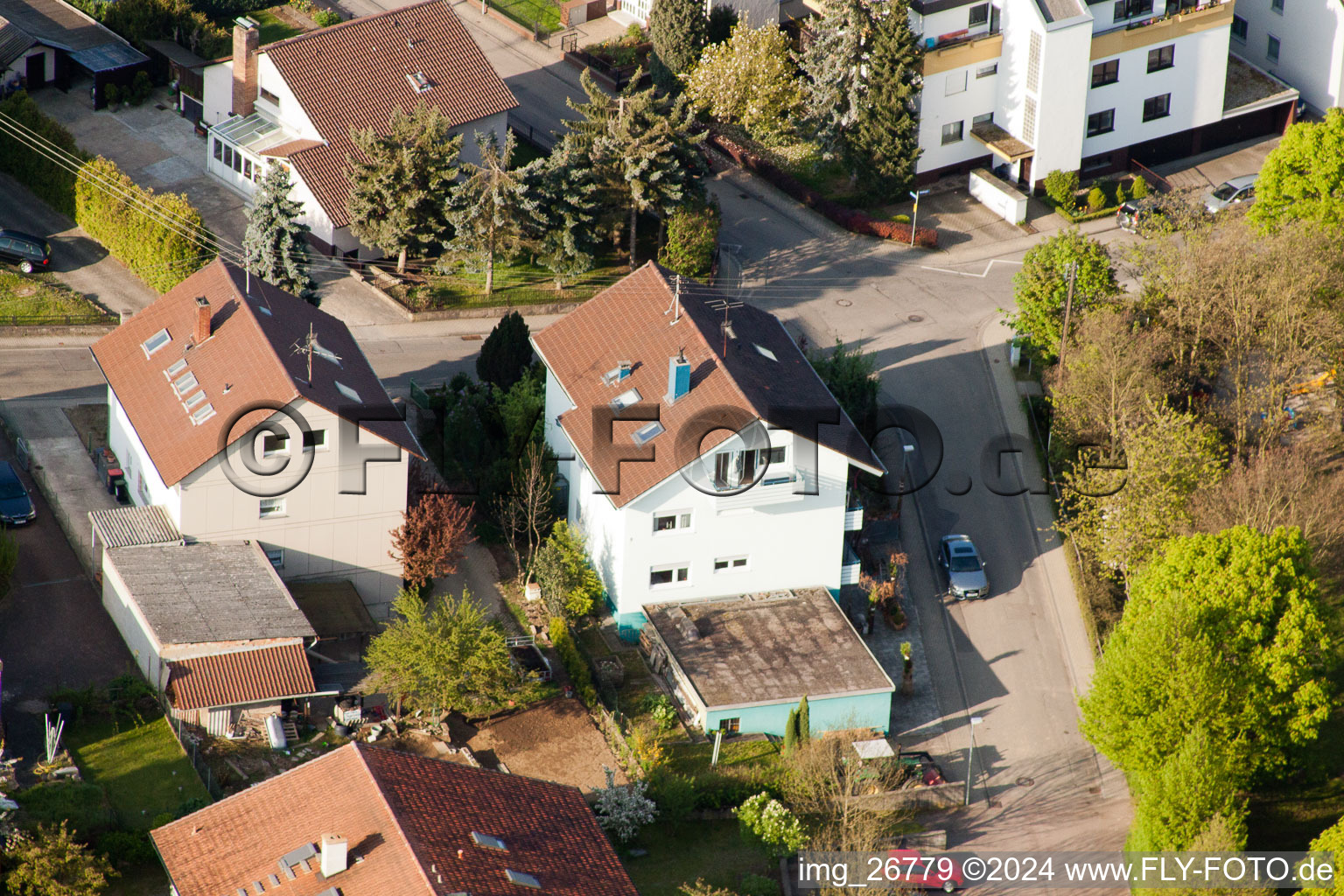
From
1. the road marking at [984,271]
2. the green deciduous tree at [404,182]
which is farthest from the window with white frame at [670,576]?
the road marking at [984,271]

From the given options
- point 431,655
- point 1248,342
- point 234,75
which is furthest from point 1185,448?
point 234,75

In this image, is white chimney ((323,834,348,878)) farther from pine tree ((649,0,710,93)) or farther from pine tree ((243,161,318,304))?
pine tree ((649,0,710,93))

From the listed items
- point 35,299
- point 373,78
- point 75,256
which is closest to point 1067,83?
point 373,78

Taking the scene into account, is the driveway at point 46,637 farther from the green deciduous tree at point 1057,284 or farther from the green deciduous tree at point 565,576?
the green deciduous tree at point 1057,284

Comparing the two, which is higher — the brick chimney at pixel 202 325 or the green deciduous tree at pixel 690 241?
the brick chimney at pixel 202 325

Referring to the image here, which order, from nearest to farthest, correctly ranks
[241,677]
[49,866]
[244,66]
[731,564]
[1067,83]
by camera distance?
[49,866], [241,677], [731,564], [244,66], [1067,83]

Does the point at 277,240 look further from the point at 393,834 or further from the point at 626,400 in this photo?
the point at 393,834

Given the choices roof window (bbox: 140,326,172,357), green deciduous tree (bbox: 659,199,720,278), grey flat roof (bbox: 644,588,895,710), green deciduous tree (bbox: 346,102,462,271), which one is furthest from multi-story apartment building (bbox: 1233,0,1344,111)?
roof window (bbox: 140,326,172,357)
